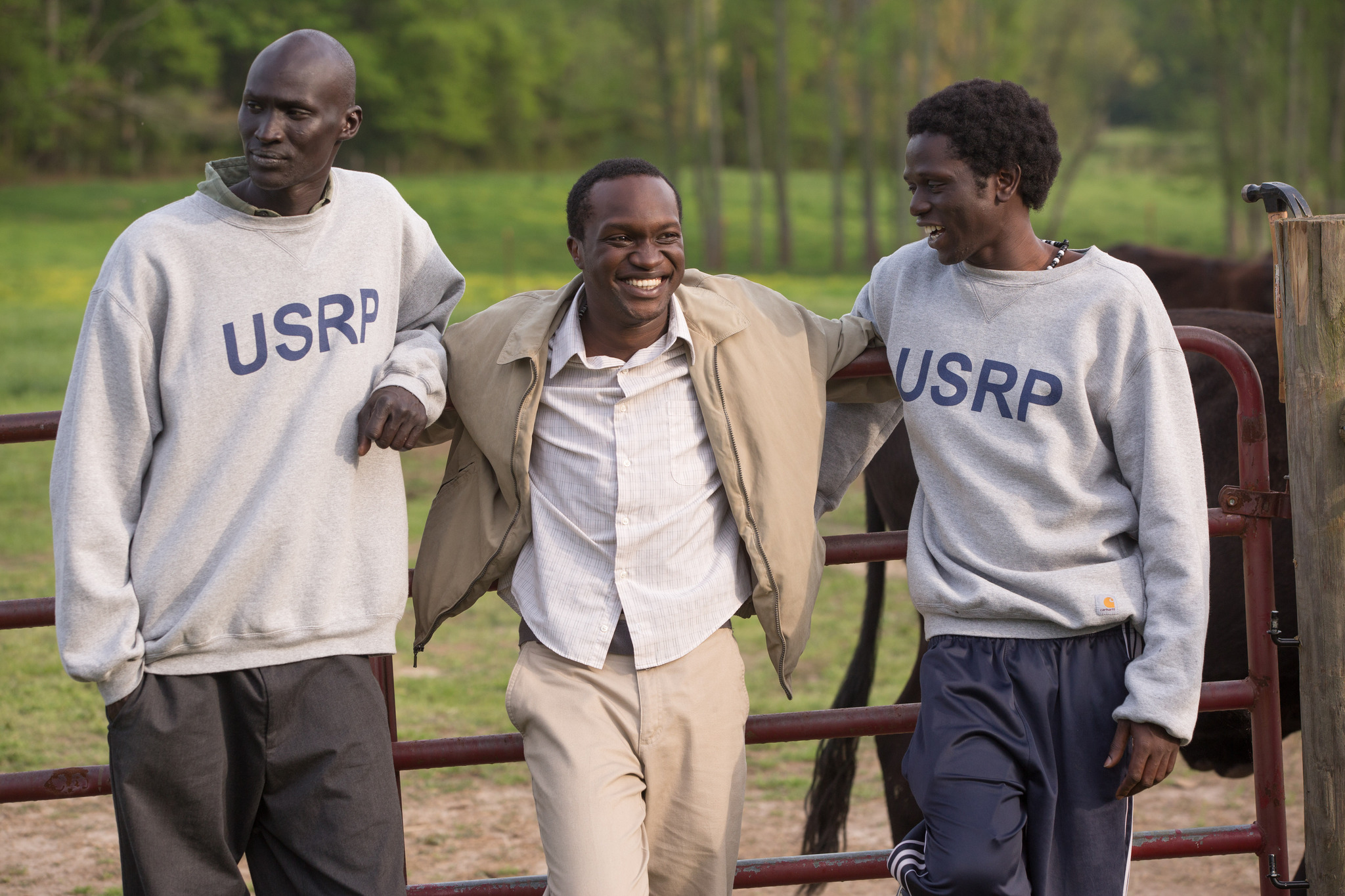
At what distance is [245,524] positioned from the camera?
2145mm

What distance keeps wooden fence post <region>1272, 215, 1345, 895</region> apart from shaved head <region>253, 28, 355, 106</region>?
74.1 inches

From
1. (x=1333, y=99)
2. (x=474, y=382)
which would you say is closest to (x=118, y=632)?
(x=474, y=382)

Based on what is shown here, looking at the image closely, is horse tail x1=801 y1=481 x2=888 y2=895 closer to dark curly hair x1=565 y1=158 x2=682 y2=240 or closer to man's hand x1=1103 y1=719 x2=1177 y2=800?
man's hand x1=1103 y1=719 x2=1177 y2=800

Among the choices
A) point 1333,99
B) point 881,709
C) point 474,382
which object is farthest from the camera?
point 1333,99

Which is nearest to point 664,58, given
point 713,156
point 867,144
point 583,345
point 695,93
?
point 695,93

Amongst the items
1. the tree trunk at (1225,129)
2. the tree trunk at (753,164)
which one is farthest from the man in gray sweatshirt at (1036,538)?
the tree trunk at (753,164)

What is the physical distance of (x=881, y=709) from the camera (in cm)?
261

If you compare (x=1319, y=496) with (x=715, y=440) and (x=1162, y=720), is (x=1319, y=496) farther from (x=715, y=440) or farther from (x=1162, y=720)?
(x=715, y=440)

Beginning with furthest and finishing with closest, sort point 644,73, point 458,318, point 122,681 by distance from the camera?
point 644,73 < point 458,318 < point 122,681

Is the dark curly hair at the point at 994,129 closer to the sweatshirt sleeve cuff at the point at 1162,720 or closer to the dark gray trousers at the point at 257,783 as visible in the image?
the sweatshirt sleeve cuff at the point at 1162,720

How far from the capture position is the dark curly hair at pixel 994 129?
7.64 feet

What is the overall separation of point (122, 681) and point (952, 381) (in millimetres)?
1602

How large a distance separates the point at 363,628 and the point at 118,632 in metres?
0.41

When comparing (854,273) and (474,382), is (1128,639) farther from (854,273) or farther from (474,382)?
(854,273)
